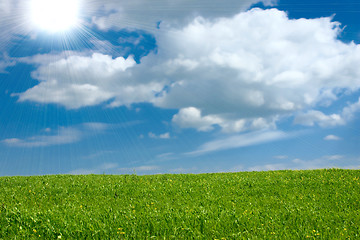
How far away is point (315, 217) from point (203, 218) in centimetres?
437

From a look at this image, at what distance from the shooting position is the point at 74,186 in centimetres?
1645

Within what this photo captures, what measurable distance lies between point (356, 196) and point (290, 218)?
618 centimetres

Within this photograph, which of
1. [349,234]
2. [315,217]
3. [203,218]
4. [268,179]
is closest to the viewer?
[349,234]

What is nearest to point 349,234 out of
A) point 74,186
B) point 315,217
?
point 315,217

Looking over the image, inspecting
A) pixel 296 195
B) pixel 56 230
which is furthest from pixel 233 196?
pixel 56 230

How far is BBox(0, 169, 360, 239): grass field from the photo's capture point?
895 centimetres

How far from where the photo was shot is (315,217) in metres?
10.5

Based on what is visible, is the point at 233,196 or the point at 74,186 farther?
the point at 74,186

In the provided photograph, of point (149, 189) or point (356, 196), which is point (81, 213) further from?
point (356, 196)

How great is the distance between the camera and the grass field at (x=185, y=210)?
895cm

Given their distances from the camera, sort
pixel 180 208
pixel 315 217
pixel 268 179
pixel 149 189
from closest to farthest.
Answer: pixel 315 217 → pixel 180 208 → pixel 149 189 → pixel 268 179

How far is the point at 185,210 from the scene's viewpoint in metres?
10.5

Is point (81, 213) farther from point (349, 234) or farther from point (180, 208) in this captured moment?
point (349, 234)

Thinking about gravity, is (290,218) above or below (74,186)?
below
